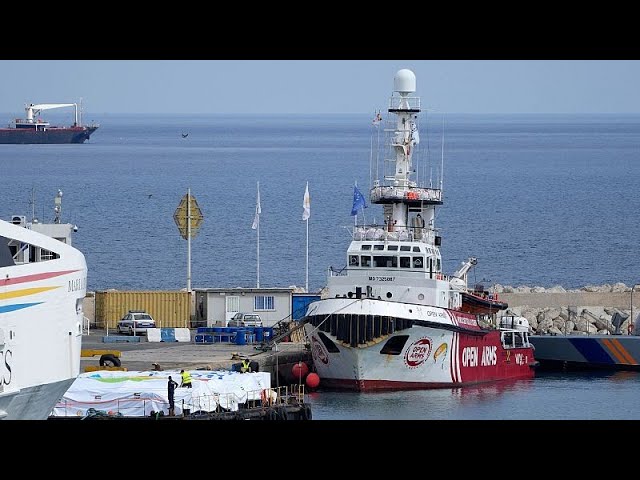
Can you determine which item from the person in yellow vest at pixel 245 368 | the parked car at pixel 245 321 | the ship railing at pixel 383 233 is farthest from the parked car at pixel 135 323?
the person in yellow vest at pixel 245 368

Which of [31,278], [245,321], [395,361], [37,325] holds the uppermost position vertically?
[31,278]

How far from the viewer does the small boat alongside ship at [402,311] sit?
44.4 meters

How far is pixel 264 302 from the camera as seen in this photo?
173 ft

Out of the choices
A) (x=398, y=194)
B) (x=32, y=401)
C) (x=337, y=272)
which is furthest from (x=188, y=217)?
A: (x=32, y=401)

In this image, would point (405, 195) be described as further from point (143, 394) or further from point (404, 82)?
point (143, 394)

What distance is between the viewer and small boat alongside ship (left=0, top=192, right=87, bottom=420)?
77.6 ft

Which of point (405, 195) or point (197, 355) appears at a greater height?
point (405, 195)

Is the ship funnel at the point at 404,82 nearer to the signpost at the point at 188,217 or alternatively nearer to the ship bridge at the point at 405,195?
the ship bridge at the point at 405,195

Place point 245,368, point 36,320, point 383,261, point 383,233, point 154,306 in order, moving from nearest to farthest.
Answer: point 36,320 < point 245,368 < point 383,261 < point 383,233 < point 154,306

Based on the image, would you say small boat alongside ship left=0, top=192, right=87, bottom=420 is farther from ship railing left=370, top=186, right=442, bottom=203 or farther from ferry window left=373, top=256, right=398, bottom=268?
ship railing left=370, top=186, right=442, bottom=203

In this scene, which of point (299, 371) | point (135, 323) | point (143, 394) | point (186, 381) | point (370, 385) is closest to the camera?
point (143, 394)

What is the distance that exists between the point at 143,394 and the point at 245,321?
20.7 meters

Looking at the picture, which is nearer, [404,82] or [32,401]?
[32,401]
